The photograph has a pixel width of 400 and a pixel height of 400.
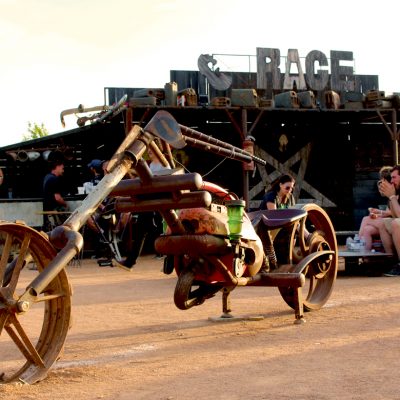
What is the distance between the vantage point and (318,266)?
682 cm

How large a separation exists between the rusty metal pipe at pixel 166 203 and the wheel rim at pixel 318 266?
1819mm

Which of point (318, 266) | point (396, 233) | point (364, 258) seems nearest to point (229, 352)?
point (318, 266)

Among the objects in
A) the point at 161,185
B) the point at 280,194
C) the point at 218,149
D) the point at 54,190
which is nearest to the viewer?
the point at 161,185

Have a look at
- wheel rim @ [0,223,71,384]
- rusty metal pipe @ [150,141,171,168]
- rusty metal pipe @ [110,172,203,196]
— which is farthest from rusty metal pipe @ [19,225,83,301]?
rusty metal pipe @ [150,141,171,168]

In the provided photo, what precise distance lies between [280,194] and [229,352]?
4.00 metres

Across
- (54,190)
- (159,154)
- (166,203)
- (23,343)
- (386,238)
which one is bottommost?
(386,238)

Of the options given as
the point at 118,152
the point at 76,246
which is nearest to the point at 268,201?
the point at 118,152

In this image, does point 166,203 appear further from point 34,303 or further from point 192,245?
point 34,303

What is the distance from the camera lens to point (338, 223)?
70.7 feet

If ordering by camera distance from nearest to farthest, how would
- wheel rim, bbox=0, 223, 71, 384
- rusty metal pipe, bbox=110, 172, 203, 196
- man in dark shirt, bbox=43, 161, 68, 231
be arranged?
1. wheel rim, bbox=0, 223, 71, 384
2. rusty metal pipe, bbox=110, 172, 203, 196
3. man in dark shirt, bbox=43, 161, 68, 231

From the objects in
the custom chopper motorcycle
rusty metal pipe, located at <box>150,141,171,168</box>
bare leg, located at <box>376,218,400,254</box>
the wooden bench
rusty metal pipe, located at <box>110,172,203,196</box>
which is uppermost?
rusty metal pipe, located at <box>150,141,171,168</box>

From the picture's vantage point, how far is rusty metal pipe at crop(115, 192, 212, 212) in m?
5.09

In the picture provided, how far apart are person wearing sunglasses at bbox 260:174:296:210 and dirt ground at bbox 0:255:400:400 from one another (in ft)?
3.73

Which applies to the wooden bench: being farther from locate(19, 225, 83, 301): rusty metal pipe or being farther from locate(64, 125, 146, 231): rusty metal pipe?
locate(19, 225, 83, 301): rusty metal pipe
